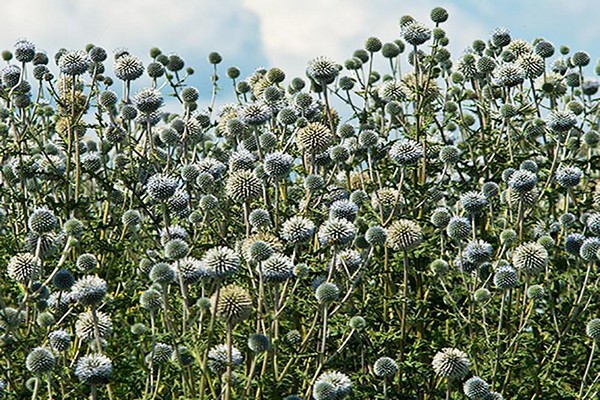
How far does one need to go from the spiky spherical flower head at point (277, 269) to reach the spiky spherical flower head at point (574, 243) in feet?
5.50

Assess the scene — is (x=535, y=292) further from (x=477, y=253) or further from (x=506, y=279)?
(x=477, y=253)

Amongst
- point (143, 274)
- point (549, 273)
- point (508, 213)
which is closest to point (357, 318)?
point (143, 274)

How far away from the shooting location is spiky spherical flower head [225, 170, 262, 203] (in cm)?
436

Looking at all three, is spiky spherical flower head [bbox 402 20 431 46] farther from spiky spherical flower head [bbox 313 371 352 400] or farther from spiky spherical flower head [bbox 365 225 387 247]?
spiky spherical flower head [bbox 313 371 352 400]

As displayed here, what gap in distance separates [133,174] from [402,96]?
1635 millimetres

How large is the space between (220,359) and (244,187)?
914 mm

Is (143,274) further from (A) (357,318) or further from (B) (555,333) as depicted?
(B) (555,333)

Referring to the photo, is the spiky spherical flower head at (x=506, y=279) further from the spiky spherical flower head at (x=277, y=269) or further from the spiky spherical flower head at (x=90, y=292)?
the spiky spherical flower head at (x=90, y=292)

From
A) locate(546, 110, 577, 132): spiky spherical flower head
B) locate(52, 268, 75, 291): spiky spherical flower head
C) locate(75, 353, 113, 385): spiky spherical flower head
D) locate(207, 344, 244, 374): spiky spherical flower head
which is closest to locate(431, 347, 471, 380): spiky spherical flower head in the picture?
locate(207, 344, 244, 374): spiky spherical flower head

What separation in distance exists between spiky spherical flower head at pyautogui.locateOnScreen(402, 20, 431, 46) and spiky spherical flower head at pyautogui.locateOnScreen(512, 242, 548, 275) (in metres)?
1.62

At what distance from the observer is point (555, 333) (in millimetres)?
4574

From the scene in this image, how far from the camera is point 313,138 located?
195 inches

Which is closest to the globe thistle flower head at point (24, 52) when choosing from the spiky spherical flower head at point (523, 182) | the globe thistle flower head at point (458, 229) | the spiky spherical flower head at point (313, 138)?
the spiky spherical flower head at point (313, 138)

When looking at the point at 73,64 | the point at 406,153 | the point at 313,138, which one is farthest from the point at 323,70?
the point at 73,64
